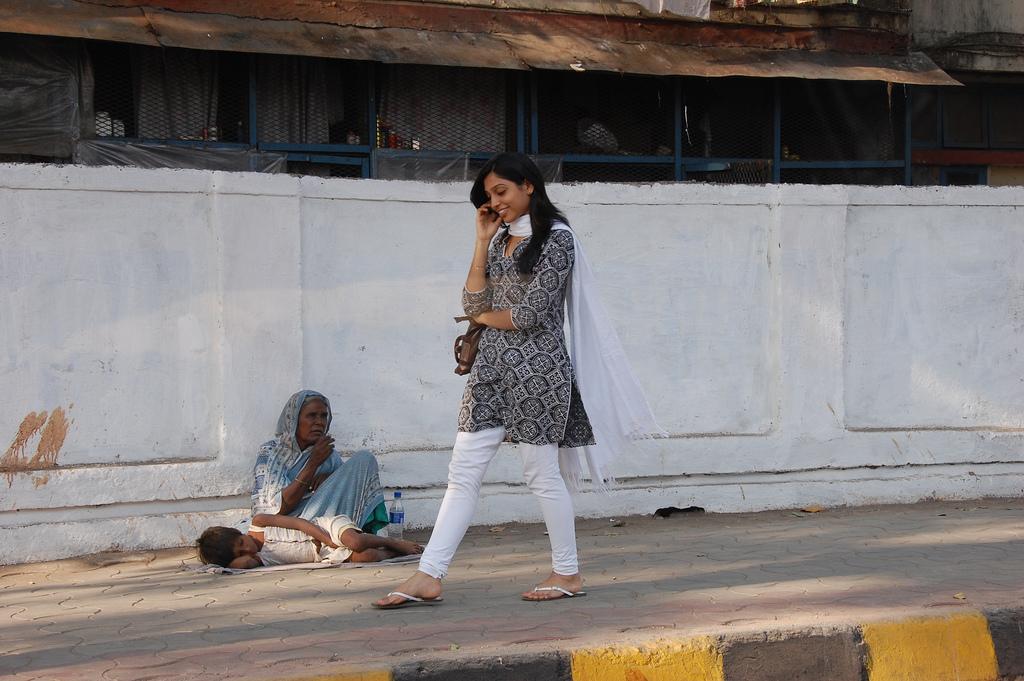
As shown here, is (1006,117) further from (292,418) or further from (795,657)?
(795,657)

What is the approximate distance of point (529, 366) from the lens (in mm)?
4582

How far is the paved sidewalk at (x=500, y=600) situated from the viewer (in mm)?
4062

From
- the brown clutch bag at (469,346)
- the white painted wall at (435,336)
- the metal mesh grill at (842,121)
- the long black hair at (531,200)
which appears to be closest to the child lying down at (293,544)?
the white painted wall at (435,336)

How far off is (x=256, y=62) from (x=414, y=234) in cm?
326

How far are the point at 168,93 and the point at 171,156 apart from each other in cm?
49

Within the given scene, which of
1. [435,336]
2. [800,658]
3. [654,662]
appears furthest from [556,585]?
[435,336]

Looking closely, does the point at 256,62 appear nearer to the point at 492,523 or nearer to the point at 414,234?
the point at 414,234

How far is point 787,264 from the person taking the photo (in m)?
7.17

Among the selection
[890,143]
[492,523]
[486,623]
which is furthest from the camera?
[890,143]

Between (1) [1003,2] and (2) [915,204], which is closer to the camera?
(2) [915,204]

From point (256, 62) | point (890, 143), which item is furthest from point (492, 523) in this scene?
point (890, 143)

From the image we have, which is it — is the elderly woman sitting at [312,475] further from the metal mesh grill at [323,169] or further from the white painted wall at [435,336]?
the metal mesh grill at [323,169]

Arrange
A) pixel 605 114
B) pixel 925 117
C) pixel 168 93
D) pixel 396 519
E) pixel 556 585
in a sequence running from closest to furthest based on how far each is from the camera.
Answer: pixel 556 585, pixel 396 519, pixel 168 93, pixel 605 114, pixel 925 117

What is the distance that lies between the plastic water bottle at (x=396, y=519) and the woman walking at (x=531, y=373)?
156 centimetres
